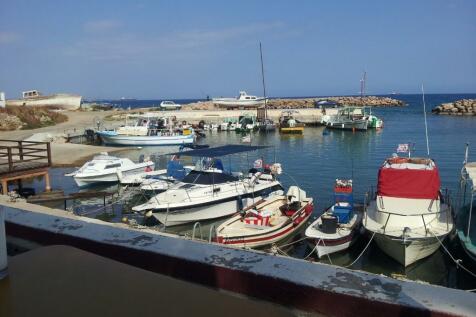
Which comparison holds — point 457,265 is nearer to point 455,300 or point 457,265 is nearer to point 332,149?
point 455,300

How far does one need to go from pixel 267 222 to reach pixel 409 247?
5.13 meters

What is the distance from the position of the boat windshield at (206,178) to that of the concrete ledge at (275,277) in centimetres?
1547

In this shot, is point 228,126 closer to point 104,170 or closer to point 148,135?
point 148,135

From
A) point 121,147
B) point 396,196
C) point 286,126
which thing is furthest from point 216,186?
point 286,126

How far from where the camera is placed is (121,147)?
153 ft

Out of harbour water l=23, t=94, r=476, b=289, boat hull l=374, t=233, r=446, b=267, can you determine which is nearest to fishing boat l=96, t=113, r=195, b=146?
harbour water l=23, t=94, r=476, b=289

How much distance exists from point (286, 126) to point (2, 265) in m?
60.3

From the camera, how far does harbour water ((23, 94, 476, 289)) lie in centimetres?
1377

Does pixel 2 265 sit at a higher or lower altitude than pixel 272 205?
higher

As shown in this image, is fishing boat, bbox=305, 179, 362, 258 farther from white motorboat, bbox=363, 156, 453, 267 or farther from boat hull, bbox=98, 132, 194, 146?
boat hull, bbox=98, 132, 194, 146

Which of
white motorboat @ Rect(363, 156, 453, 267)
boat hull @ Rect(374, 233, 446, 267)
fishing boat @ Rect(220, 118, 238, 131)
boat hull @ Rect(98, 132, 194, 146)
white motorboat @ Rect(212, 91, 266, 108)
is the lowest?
boat hull @ Rect(374, 233, 446, 267)

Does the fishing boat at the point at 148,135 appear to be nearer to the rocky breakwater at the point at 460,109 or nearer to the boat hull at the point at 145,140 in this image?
the boat hull at the point at 145,140

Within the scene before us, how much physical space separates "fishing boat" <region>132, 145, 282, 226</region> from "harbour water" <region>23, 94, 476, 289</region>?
27.1 inches

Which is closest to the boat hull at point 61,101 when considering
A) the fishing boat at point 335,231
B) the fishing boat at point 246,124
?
the fishing boat at point 246,124
